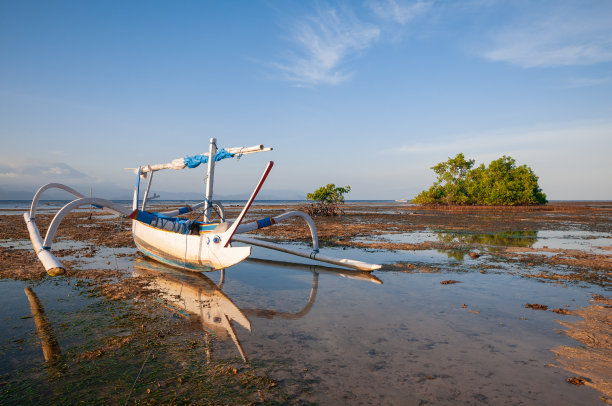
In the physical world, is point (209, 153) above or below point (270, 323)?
above

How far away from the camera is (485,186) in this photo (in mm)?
50219

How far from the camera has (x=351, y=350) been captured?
465cm

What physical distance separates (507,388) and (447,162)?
176ft

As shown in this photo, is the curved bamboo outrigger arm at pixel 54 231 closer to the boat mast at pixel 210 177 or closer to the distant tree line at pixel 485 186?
the boat mast at pixel 210 177

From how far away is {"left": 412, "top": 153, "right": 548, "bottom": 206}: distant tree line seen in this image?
1896 inches

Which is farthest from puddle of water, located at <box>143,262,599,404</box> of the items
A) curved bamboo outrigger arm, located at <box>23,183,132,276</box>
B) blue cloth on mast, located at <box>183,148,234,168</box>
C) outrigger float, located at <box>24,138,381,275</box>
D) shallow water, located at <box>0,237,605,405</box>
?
blue cloth on mast, located at <box>183,148,234,168</box>

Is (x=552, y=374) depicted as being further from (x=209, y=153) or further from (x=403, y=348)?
(x=209, y=153)

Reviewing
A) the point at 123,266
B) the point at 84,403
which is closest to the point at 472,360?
the point at 84,403

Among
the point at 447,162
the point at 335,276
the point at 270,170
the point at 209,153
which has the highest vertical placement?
the point at 447,162

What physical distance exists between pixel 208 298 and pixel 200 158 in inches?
204

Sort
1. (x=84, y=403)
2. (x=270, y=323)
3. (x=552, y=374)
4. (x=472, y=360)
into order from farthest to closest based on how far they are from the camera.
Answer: (x=270, y=323) → (x=472, y=360) → (x=552, y=374) → (x=84, y=403)

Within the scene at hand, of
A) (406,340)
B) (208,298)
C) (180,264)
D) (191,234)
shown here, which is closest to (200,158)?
(191,234)

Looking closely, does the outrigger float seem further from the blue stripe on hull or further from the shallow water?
the shallow water

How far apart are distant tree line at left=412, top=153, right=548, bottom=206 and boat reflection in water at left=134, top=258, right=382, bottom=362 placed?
4601 cm
